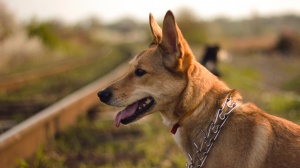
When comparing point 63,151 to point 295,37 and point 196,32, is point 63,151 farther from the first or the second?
point 196,32

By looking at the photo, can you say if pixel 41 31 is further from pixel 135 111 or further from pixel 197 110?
pixel 197 110

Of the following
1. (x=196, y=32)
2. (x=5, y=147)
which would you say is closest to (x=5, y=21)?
(x=5, y=147)

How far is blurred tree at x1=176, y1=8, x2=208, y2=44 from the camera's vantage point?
5788cm

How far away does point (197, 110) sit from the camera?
14.4 feet

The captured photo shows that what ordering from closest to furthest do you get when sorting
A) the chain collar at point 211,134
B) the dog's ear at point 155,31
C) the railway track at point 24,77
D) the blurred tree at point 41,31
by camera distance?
the chain collar at point 211,134 < the dog's ear at point 155,31 < the railway track at point 24,77 < the blurred tree at point 41,31

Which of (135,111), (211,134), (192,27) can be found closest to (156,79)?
(135,111)

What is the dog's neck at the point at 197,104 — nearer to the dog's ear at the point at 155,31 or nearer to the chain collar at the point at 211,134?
the chain collar at the point at 211,134

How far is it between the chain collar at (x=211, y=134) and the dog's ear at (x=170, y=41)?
27.3 inches

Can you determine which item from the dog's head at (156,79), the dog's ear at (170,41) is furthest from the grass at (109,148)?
the dog's ear at (170,41)

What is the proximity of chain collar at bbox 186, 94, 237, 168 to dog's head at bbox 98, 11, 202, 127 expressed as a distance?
451 millimetres

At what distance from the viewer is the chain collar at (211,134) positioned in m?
4.15

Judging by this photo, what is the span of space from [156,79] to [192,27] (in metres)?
54.6

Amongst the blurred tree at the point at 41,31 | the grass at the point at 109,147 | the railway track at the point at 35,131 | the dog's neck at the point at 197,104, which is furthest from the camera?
the blurred tree at the point at 41,31

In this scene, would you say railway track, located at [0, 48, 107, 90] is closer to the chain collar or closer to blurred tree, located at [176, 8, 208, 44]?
the chain collar
